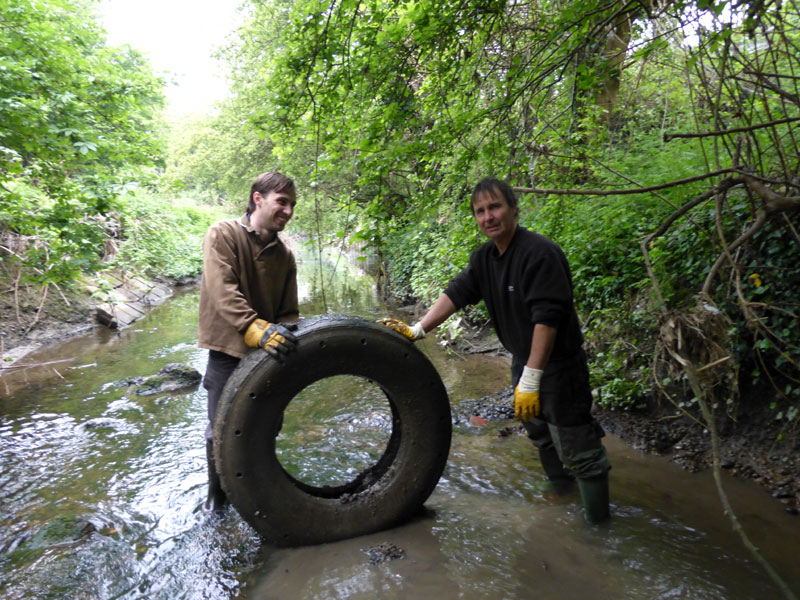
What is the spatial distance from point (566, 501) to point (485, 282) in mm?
1526

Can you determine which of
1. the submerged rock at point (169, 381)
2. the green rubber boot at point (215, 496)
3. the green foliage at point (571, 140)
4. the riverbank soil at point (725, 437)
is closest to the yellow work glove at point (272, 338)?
the green rubber boot at point (215, 496)

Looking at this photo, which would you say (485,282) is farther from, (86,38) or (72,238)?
(86,38)

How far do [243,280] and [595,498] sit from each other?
2.46 m

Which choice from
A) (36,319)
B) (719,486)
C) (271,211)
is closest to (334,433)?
(271,211)

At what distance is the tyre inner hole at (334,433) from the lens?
393 cm

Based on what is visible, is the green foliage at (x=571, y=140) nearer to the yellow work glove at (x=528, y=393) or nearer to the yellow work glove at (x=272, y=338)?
the yellow work glove at (x=528, y=393)

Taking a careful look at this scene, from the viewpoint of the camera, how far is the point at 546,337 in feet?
8.58

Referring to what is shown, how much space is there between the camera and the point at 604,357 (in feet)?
15.4

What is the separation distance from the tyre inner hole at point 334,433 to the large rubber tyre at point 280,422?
70 centimetres

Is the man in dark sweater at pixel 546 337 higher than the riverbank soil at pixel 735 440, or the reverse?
the man in dark sweater at pixel 546 337

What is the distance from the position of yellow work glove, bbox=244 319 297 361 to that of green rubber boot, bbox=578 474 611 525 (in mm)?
1845

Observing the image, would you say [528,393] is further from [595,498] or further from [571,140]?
[571,140]

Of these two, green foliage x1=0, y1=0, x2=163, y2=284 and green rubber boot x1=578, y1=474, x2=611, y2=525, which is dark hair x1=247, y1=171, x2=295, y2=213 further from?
green foliage x1=0, y1=0, x2=163, y2=284

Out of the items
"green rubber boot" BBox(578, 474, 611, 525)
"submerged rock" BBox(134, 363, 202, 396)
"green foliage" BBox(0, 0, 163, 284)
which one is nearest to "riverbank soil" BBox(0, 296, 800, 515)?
"green rubber boot" BBox(578, 474, 611, 525)
